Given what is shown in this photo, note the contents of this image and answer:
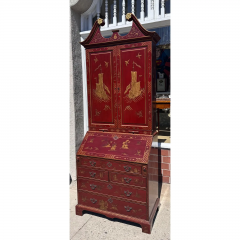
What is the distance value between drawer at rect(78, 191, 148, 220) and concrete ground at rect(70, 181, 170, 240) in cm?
18

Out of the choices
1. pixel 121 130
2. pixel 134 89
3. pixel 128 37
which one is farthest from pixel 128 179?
pixel 128 37

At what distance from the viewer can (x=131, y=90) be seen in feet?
8.54

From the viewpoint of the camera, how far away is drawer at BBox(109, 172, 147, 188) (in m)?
2.39

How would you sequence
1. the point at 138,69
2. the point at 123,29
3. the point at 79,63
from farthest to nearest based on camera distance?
the point at 79,63, the point at 123,29, the point at 138,69

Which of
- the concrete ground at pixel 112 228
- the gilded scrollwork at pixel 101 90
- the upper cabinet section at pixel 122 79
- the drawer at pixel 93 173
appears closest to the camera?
the concrete ground at pixel 112 228

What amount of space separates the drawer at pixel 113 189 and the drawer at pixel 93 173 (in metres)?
0.07

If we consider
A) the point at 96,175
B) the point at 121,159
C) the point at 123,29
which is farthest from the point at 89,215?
the point at 123,29

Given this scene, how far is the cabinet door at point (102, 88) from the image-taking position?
2.70 meters

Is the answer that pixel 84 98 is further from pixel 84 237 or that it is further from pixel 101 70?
pixel 84 237

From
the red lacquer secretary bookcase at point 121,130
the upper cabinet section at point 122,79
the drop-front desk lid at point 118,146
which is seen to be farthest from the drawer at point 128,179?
the upper cabinet section at point 122,79

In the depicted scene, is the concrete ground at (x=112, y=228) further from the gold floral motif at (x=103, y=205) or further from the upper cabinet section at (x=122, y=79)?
the upper cabinet section at (x=122, y=79)

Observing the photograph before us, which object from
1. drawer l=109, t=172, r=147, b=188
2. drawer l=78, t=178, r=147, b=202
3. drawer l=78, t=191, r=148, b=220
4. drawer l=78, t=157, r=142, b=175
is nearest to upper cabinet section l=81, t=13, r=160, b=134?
drawer l=78, t=157, r=142, b=175

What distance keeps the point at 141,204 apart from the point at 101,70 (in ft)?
6.14

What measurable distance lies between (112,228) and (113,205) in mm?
277
